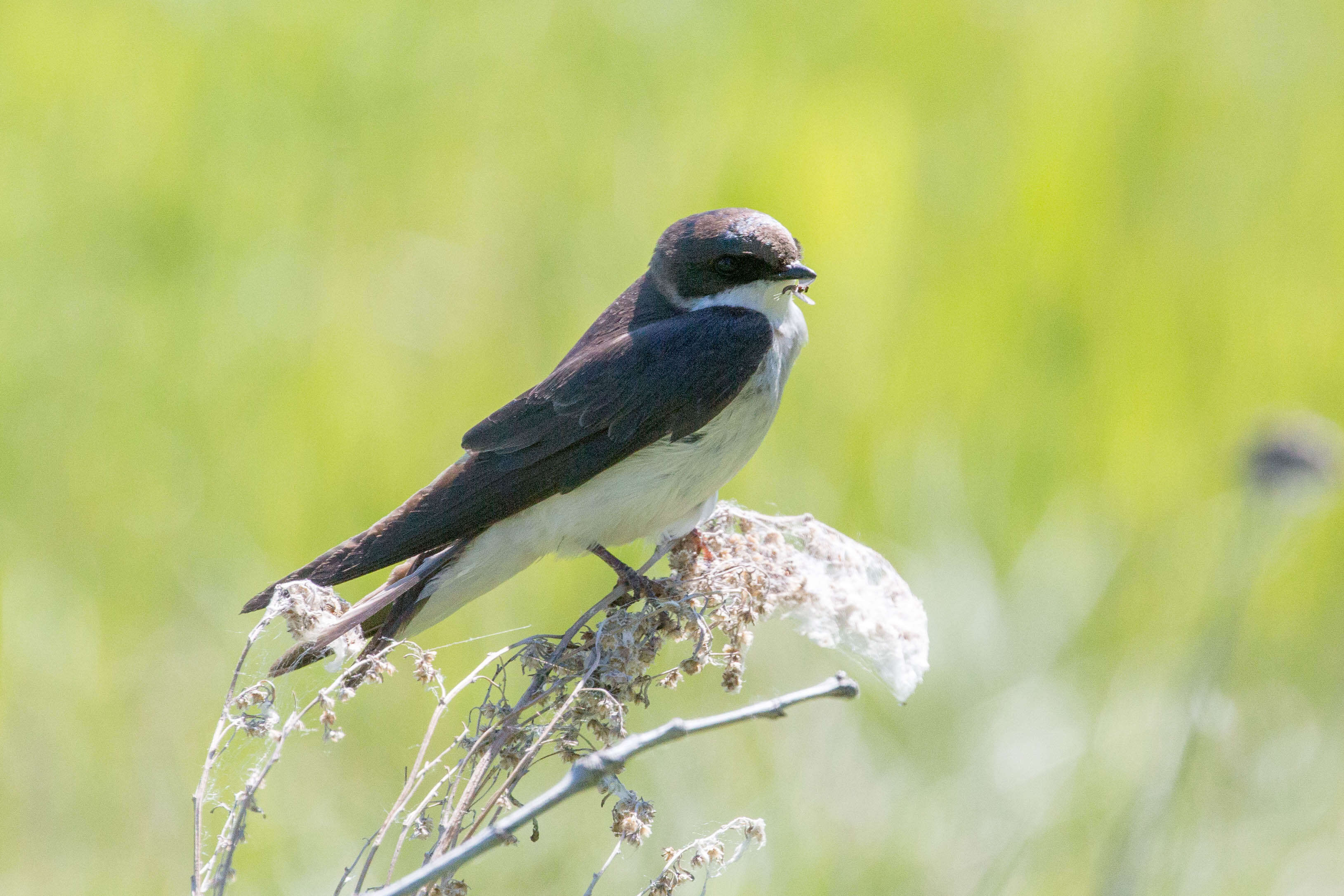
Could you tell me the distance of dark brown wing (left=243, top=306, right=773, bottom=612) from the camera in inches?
96.3

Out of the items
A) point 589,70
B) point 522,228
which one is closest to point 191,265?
point 522,228

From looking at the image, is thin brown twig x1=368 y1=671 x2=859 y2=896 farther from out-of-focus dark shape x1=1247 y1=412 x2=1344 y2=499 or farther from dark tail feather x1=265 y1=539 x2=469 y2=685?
out-of-focus dark shape x1=1247 y1=412 x2=1344 y2=499

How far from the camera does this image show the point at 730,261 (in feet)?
8.91

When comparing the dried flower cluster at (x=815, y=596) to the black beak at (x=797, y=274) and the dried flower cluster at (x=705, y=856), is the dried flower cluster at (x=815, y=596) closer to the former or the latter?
the dried flower cluster at (x=705, y=856)

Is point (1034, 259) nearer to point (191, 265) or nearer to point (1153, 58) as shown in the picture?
point (1153, 58)

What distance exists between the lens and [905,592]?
7.10 ft

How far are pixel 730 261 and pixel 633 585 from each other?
0.76 meters

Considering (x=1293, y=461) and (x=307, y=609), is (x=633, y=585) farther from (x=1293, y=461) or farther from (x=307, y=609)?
(x=1293, y=461)

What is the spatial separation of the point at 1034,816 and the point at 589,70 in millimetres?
3214

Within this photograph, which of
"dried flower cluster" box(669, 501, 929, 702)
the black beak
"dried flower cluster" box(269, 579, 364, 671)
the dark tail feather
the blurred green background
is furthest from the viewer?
the blurred green background

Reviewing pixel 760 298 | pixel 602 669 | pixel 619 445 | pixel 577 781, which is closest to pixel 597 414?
pixel 619 445

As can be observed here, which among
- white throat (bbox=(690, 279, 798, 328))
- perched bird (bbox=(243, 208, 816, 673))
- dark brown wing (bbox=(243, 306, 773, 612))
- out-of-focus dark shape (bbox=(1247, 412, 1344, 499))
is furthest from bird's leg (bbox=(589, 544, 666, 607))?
out-of-focus dark shape (bbox=(1247, 412, 1344, 499))

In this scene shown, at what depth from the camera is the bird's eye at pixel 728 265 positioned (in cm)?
271

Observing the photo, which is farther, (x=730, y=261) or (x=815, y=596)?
(x=730, y=261)
